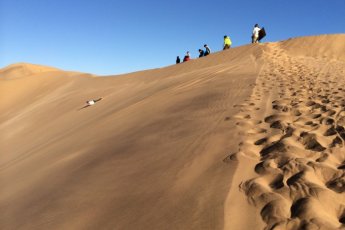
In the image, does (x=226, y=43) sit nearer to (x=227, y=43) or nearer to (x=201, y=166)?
(x=227, y=43)

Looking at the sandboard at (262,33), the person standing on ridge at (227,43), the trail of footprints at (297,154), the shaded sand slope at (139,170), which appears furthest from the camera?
the person standing on ridge at (227,43)

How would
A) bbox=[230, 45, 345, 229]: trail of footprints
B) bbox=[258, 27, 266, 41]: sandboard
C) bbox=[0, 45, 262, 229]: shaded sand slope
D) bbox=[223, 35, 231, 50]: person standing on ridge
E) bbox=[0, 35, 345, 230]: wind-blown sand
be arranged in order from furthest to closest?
bbox=[223, 35, 231, 50]: person standing on ridge < bbox=[258, 27, 266, 41]: sandboard < bbox=[0, 45, 262, 229]: shaded sand slope < bbox=[0, 35, 345, 230]: wind-blown sand < bbox=[230, 45, 345, 229]: trail of footprints

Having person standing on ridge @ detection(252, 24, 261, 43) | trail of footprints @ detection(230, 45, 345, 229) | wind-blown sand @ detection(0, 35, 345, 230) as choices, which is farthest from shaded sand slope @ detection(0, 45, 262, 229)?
person standing on ridge @ detection(252, 24, 261, 43)

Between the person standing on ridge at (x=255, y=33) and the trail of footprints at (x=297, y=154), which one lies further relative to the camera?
the person standing on ridge at (x=255, y=33)

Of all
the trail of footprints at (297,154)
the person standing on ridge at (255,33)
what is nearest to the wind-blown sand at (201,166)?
the trail of footprints at (297,154)

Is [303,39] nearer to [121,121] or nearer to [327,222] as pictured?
[121,121]

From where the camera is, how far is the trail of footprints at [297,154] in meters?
2.42

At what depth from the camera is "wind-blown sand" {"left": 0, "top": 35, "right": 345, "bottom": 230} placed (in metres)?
2.59

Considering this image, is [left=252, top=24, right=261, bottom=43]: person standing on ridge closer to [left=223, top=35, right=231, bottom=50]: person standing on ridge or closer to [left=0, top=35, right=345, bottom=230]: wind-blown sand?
[left=223, top=35, right=231, bottom=50]: person standing on ridge

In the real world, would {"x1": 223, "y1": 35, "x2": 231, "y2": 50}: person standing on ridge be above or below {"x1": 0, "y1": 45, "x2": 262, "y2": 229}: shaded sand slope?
below

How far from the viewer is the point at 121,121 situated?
22.3 feet

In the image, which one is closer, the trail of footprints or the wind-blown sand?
the trail of footprints

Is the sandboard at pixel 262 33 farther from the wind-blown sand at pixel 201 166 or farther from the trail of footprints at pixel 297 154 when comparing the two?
the trail of footprints at pixel 297 154

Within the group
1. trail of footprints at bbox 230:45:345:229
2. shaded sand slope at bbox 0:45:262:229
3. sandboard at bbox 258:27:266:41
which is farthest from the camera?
sandboard at bbox 258:27:266:41
